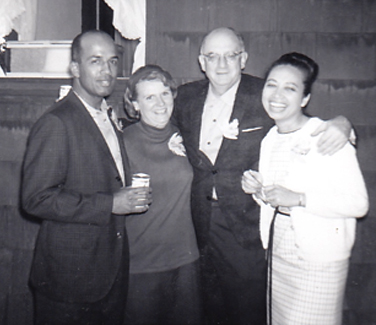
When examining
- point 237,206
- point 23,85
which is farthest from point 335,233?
point 23,85

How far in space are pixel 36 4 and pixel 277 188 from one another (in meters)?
2.46

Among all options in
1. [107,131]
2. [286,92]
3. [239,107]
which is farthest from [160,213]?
[286,92]

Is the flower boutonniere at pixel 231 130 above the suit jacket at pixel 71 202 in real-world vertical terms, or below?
above

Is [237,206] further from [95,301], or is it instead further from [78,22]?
[78,22]

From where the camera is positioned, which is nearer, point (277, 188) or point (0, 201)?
point (277, 188)

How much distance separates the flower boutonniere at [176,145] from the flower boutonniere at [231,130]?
0.87ft

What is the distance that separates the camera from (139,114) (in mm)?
2320

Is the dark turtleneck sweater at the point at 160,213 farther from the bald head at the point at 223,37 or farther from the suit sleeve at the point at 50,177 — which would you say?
the bald head at the point at 223,37

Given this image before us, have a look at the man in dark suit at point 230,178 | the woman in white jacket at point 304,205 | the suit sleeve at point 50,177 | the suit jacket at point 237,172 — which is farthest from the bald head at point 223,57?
the suit sleeve at point 50,177

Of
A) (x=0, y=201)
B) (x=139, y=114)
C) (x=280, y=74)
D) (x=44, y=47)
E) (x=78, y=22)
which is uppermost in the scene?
(x=78, y=22)

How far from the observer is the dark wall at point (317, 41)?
2.71m

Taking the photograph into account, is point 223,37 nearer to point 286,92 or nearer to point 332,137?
point 286,92

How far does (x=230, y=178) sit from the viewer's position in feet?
7.41

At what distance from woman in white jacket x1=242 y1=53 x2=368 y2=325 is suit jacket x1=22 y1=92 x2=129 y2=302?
0.77 m
